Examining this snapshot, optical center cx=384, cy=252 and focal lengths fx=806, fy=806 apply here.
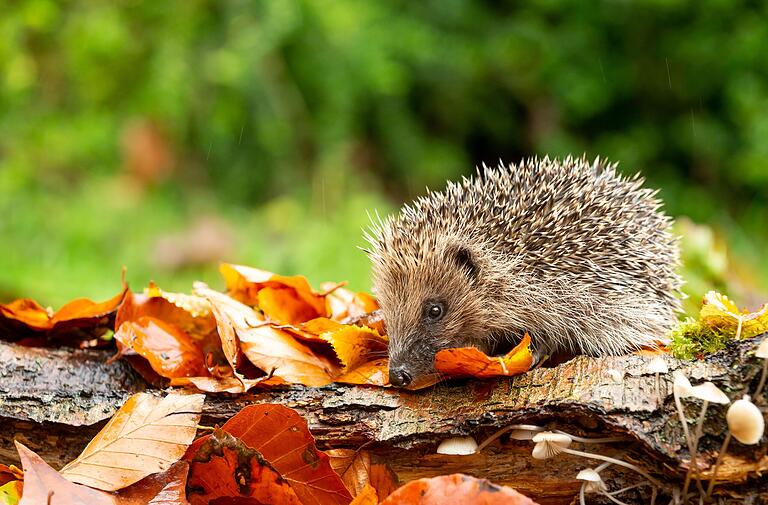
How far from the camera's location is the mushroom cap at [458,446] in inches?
95.9

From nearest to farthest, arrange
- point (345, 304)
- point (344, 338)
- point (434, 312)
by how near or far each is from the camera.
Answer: point (344, 338)
point (434, 312)
point (345, 304)

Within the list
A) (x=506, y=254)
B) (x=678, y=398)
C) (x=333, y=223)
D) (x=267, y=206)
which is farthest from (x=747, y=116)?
(x=678, y=398)

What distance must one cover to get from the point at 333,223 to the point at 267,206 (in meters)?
1.08

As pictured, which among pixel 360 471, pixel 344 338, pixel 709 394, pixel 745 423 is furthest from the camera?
pixel 344 338

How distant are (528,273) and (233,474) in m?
1.39

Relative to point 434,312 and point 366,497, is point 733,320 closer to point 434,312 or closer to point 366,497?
point 434,312

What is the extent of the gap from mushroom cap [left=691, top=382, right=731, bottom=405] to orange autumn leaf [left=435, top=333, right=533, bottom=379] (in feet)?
1.77

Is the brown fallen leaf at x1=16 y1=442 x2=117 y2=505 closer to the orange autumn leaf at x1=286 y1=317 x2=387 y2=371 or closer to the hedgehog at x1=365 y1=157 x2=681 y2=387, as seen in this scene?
the orange autumn leaf at x1=286 y1=317 x2=387 y2=371

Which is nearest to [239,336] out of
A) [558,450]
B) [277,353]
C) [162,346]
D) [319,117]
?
[277,353]

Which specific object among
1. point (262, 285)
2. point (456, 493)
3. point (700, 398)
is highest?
point (262, 285)

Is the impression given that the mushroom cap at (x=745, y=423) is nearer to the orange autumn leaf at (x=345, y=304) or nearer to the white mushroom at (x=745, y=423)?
the white mushroom at (x=745, y=423)

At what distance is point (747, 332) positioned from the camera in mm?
2578

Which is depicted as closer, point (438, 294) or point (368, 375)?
point (368, 375)

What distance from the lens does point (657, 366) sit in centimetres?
244
